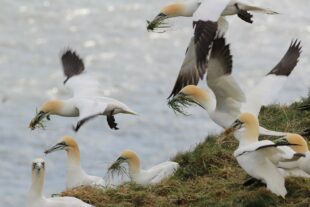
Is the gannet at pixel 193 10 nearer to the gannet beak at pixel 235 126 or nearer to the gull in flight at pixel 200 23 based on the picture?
the gull in flight at pixel 200 23

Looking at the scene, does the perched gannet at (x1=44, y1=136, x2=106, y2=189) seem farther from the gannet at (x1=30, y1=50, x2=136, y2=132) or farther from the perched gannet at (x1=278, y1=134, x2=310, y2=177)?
the perched gannet at (x1=278, y1=134, x2=310, y2=177)

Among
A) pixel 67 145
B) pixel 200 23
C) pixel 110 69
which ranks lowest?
pixel 67 145

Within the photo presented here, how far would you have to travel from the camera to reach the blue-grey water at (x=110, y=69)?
20953 millimetres

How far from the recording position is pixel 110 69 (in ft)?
84.2

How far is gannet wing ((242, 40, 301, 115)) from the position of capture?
10484 mm

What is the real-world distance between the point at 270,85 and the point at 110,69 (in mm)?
14895

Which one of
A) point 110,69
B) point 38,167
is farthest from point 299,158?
point 110,69

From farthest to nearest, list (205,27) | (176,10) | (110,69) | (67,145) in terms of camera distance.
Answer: (110,69) → (67,145) → (176,10) → (205,27)

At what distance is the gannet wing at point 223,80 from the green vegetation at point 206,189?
0.46 metres

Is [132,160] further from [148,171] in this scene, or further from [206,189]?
[206,189]

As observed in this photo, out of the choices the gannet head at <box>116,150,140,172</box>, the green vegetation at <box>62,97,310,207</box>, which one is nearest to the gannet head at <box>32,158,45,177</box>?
the green vegetation at <box>62,97,310,207</box>

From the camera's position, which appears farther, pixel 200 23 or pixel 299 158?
pixel 200 23

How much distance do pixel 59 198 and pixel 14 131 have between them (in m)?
13.4

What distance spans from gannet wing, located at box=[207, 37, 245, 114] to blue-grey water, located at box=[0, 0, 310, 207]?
317 inches
